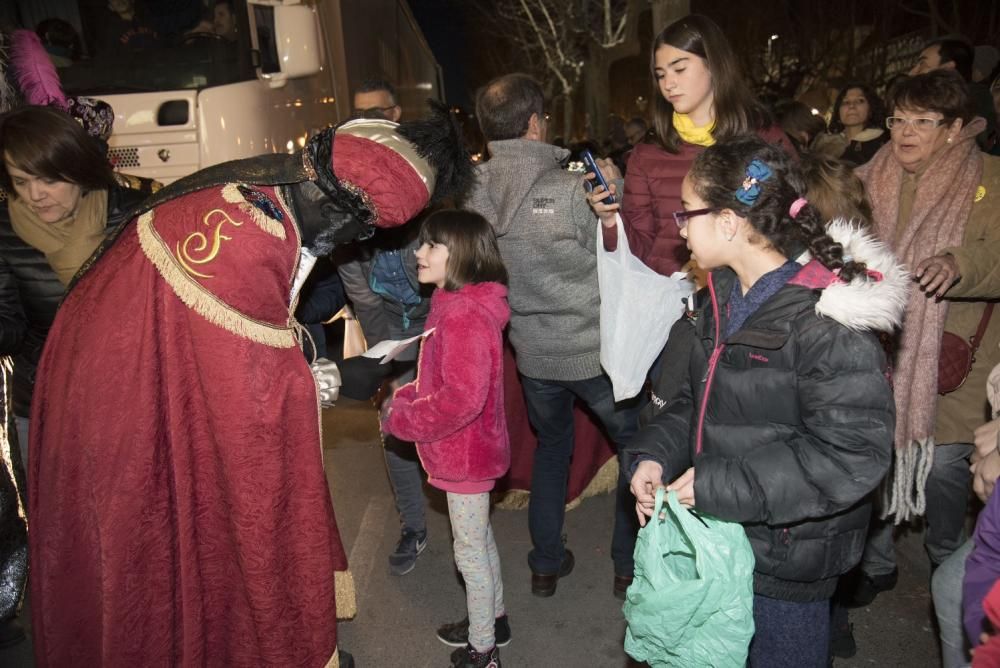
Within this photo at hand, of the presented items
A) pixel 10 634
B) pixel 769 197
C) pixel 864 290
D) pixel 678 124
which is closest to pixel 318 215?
pixel 769 197

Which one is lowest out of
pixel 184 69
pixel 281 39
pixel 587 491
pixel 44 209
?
pixel 587 491

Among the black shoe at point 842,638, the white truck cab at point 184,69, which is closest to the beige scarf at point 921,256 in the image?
the black shoe at point 842,638

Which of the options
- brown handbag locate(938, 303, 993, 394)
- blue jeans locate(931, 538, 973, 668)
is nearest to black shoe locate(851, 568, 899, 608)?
brown handbag locate(938, 303, 993, 394)

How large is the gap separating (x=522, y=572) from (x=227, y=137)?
380 cm

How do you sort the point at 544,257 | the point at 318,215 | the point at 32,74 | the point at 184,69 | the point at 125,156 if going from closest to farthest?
the point at 318,215, the point at 544,257, the point at 32,74, the point at 125,156, the point at 184,69

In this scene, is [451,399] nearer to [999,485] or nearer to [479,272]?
[479,272]

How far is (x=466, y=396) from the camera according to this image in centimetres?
269

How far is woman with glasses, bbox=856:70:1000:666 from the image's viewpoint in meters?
2.95

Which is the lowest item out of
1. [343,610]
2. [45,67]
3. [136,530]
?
[343,610]

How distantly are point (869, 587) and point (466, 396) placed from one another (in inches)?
83.4

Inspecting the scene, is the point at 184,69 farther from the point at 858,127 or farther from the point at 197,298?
the point at 858,127

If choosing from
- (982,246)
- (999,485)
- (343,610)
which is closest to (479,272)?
(343,610)

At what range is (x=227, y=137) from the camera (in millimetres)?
5387

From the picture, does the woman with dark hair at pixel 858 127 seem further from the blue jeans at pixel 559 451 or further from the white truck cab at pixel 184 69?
the white truck cab at pixel 184 69
